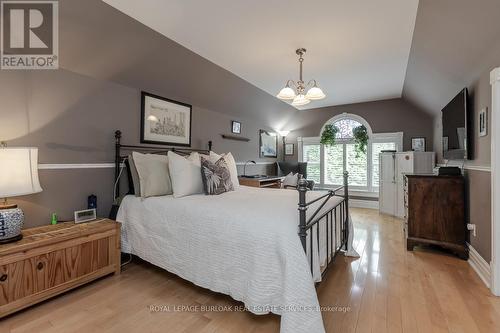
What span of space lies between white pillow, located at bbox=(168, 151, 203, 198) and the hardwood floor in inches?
32.9

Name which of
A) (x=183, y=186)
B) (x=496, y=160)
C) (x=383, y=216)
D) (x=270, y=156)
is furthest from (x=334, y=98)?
(x=183, y=186)

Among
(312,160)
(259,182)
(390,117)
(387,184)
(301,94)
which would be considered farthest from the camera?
(312,160)

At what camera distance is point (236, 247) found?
1.70 meters

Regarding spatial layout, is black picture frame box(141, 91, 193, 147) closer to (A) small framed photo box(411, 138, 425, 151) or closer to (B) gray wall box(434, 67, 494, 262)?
(B) gray wall box(434, 67, 494, 262)

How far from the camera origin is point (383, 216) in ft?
15.3

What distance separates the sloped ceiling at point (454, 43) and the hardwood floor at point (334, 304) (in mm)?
1945

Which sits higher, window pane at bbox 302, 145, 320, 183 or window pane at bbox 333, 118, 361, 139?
window pane at bbox 333, 118, 361, 139

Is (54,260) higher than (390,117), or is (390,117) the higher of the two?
(390,117)

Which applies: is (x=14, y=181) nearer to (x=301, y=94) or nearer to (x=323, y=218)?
(x=323, y=218)

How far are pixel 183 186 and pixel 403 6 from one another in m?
2.56

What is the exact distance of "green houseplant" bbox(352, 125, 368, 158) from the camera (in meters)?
5.43

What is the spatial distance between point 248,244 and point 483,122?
245 cm

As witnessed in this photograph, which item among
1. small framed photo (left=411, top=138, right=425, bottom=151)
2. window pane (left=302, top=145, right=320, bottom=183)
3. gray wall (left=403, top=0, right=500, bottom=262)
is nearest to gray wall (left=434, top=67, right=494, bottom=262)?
gray wall (left=403, top=0, right=500, bottom=262)

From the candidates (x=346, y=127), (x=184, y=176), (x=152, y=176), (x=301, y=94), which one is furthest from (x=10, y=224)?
(x=346, y=127)
